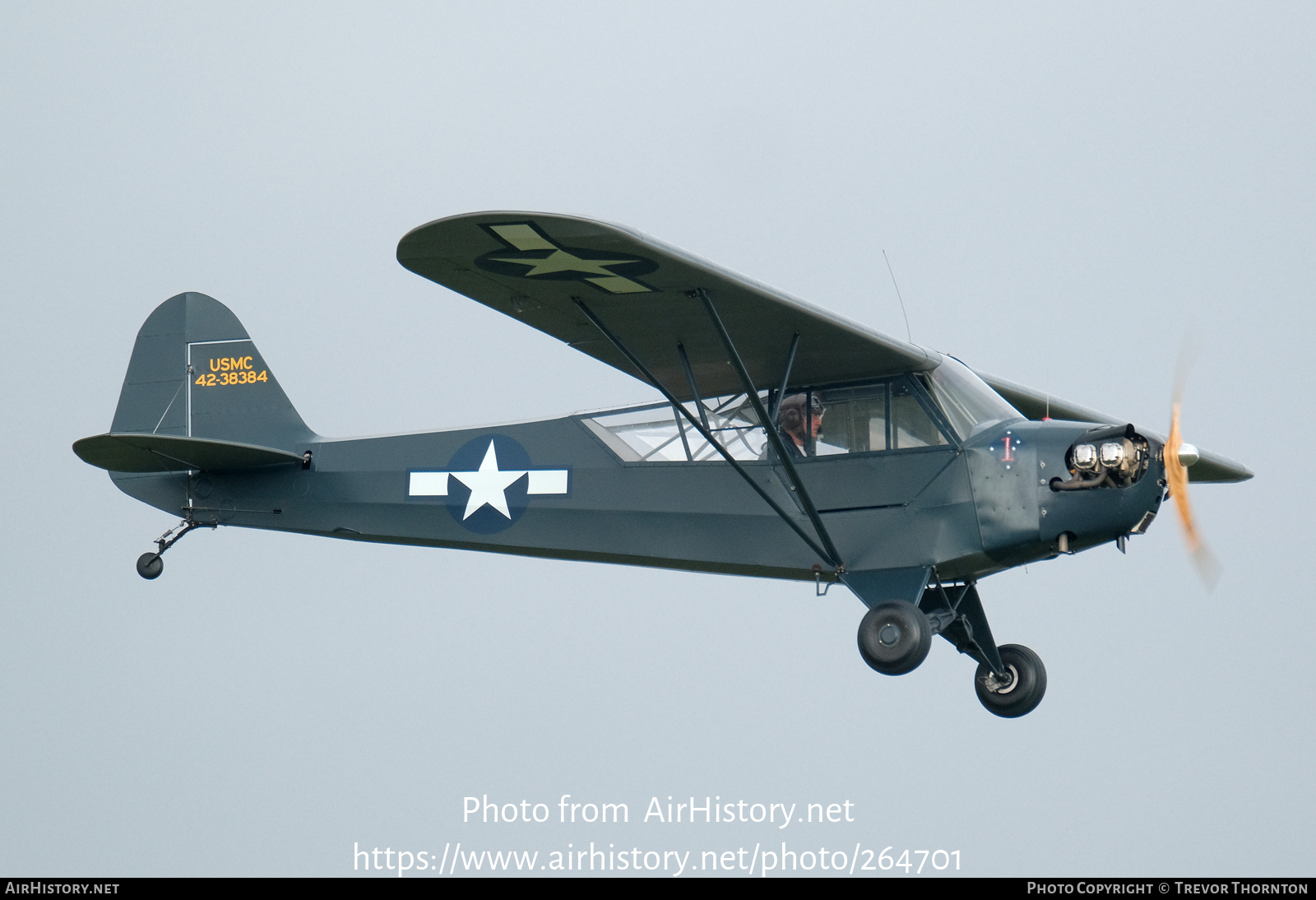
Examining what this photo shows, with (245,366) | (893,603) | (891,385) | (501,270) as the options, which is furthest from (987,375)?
(245,366)

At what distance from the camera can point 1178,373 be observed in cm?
963

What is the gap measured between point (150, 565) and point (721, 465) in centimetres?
459

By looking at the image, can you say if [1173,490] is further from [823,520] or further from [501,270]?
[501,270]

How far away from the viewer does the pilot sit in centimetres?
1045

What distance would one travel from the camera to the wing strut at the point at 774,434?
9.48m

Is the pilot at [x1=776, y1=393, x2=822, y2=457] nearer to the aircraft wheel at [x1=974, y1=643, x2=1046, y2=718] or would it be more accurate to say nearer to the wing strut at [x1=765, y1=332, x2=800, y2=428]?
the wing strut at [x1=765, y1=332, x2=800, y2=428]

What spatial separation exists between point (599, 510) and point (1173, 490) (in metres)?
3.73

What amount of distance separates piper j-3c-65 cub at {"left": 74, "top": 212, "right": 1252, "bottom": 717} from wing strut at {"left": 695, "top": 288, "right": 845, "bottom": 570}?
0.02 m

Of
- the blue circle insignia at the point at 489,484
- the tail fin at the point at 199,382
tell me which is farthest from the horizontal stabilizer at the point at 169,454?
the blue circle insignia at the point at 489,484

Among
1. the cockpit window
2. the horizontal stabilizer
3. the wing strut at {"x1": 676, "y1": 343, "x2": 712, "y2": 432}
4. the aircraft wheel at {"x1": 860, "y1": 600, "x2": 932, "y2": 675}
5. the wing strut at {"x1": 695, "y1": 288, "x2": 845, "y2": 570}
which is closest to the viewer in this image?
the wing strut at {"x1": 695, "y1": 288, "x2": 845, "y2": 570}

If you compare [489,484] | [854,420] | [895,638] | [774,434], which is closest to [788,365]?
[774,434]

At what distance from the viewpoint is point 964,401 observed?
10.2 m

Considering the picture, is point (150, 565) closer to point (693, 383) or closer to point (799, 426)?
point (693, 383)

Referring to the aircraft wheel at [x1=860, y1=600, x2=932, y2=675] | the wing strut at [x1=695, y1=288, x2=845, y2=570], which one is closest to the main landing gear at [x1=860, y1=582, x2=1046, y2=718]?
the aircraft wheel at [x1=860, y1=600, x2=932, y2=675]
